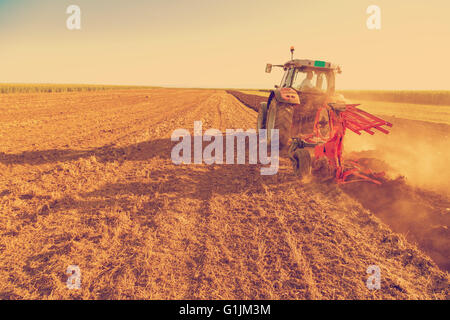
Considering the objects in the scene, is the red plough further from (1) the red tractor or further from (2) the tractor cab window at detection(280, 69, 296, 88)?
(2) the tractor cab window at detection(280, 69, 296, 88)

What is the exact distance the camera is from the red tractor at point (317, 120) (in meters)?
4.58

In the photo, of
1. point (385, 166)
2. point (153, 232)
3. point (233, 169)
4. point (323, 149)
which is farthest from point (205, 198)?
point (385, 166)

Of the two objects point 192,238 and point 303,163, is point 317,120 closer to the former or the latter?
point 303,163

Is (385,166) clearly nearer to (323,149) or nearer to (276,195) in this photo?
(323,149)

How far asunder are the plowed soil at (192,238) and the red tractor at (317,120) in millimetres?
462

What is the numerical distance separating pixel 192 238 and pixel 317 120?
13.3 feet

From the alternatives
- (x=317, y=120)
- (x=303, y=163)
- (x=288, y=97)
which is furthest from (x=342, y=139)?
(x=288, y=97)

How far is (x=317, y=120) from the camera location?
18.7 ft

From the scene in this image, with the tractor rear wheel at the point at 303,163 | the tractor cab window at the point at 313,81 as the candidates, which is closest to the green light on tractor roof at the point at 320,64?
the tractor cab window at the point at 313,81

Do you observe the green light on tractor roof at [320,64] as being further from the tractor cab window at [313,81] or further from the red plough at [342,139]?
the red plough at [342,139]

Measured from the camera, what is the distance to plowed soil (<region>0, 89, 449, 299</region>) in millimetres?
2379

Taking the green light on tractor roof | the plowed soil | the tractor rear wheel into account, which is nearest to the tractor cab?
the green light on tractor roof

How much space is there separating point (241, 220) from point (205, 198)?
93cm

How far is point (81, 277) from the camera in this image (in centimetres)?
246
